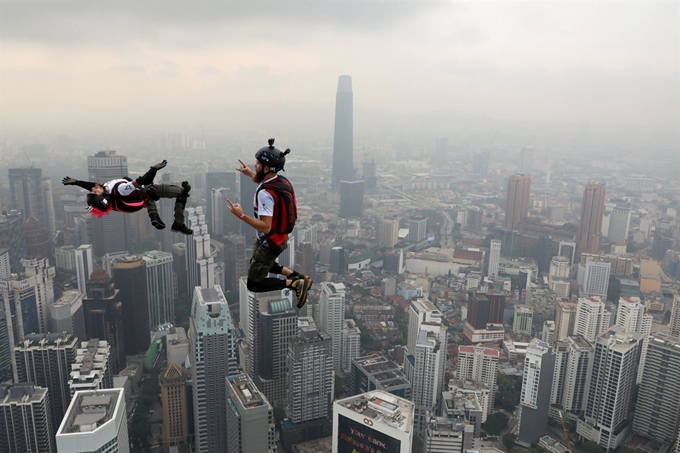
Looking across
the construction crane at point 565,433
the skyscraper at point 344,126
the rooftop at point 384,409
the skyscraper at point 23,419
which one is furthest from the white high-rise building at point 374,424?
the skyscraper at point 344,126

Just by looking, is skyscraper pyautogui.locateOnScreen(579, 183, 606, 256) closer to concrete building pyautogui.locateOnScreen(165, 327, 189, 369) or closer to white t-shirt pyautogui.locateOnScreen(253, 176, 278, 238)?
concrete building pyautogui.locateOnScreen(165, 327, 189, 369)

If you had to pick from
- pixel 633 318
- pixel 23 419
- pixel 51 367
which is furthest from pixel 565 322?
pixel 23 419

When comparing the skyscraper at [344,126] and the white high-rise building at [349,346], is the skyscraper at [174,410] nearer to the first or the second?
the white high-rise building at [349,346]

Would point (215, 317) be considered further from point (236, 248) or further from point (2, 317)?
point (236, 248)

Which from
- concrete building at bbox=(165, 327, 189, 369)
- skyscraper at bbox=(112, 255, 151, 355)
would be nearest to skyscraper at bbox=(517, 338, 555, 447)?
concrete building at bbox=(165, 327, 189, 369)

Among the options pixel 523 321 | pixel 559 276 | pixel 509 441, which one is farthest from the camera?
pixel 559 276

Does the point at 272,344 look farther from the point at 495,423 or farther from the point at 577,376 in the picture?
the point at 577,376
